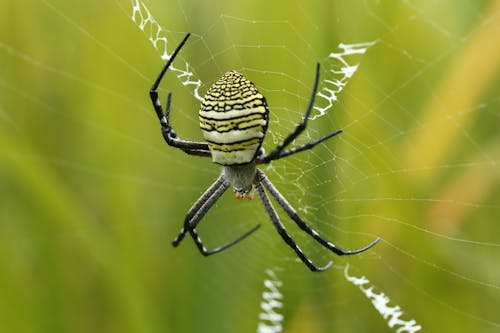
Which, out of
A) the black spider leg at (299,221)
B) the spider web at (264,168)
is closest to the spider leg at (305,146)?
the spider web at (264,168)

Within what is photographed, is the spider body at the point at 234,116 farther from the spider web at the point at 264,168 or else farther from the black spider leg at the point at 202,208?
the black spider leg at the point at 202,208

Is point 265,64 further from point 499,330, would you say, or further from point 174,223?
point 499,330

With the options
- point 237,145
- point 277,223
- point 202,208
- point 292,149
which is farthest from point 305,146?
point 202,208

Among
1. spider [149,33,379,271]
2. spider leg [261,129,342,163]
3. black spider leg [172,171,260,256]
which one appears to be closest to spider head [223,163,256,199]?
spider [149,33,379,271]

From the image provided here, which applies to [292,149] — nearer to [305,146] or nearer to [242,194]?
[305,146]

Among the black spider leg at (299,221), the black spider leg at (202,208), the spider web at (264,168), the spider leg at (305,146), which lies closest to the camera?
the spider leg at (305,146)

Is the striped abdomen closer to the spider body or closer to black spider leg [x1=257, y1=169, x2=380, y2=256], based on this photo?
the spider body
